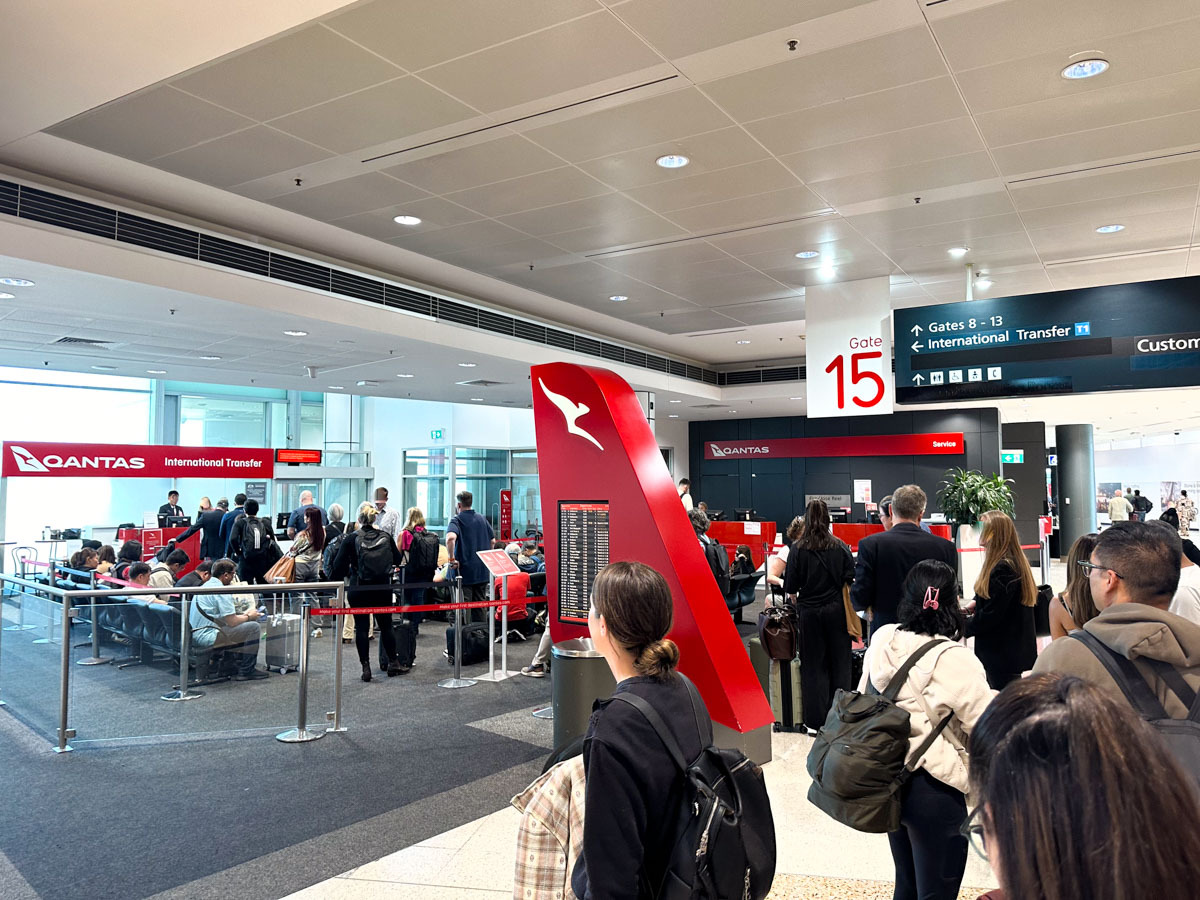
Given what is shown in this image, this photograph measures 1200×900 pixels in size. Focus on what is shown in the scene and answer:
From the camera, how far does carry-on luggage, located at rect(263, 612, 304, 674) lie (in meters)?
5.79

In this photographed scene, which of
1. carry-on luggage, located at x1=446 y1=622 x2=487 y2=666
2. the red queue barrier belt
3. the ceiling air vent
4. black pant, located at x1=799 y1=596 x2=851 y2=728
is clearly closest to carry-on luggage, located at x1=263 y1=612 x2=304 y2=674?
the red queue barrier belt

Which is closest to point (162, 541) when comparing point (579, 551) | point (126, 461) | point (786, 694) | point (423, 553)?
point (126, 461)

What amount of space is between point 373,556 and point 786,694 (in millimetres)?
4066

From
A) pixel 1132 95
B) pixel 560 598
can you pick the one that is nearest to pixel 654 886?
pixel 560 598

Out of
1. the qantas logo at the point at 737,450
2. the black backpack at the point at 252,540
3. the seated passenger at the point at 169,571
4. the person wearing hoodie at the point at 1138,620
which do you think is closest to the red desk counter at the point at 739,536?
the qantas logo at the point at 737,450

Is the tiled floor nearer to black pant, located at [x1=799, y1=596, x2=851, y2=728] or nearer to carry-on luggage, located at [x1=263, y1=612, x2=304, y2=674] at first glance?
black pant, located at [x1=799, y1=596, x2=851, y2=728]

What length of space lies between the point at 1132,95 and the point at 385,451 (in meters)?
18.9

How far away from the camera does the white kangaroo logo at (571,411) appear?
512cm

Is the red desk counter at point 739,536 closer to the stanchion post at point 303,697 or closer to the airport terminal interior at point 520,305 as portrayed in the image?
the airport terminal interior at point 520,305

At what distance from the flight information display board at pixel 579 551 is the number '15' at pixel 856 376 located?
3.33 metres

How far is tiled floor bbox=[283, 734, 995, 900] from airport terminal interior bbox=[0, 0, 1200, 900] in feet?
0.08

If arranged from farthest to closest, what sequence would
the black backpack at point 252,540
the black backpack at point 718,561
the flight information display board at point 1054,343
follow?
the black backpack at point 252,540 < the black backpack at point 718,561 < the flight information display board at point 1054,343

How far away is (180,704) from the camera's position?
18.3ft

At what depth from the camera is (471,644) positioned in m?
8.11
